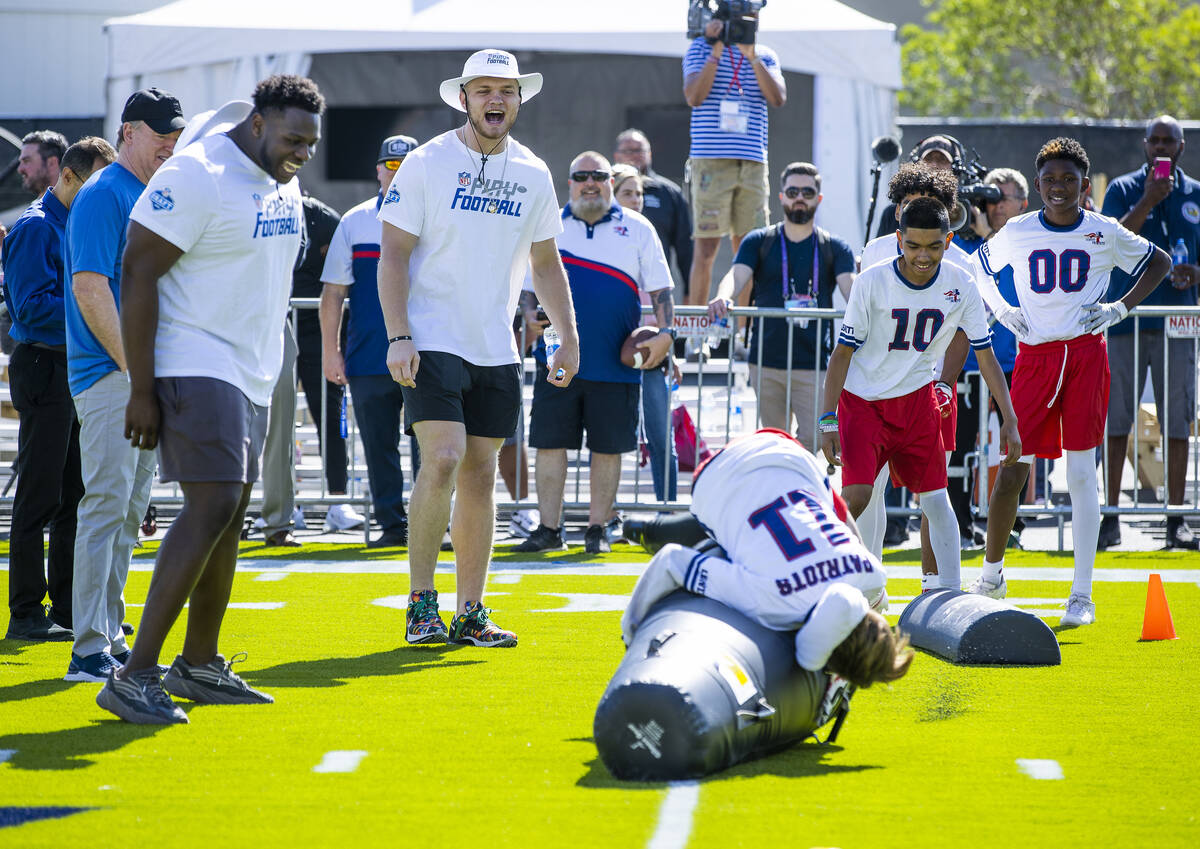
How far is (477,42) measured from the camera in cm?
1346

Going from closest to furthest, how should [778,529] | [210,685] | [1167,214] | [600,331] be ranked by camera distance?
[778,529] → [210,685] → [600,331] → [1167,214]

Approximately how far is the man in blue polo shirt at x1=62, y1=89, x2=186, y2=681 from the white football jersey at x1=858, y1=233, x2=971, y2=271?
10.5 ft

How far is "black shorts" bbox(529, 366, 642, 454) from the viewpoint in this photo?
9336 mm

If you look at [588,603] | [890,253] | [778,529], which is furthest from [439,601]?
[778,529]

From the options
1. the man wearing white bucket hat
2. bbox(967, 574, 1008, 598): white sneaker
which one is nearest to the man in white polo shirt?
the man wearing white bucket hat

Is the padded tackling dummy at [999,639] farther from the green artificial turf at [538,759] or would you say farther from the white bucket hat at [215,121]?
the white bucket hat at [215,121]

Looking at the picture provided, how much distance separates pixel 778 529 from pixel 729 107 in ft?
25.5

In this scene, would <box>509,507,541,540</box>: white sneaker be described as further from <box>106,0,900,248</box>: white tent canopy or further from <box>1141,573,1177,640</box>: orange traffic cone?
<box>106,0,900,248</box>: white tent canopy

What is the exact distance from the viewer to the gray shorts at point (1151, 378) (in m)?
9.77

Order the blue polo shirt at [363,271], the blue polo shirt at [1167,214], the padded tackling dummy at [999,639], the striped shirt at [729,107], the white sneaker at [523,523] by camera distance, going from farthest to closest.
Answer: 1. the striped shirt at [729,107]
2. the blue polo shirt at [1167,214]
3. the white sneaker at [523,523]
4. the blue polo shirt at [363,271]
5. the padded tackling dummy at [999,639]

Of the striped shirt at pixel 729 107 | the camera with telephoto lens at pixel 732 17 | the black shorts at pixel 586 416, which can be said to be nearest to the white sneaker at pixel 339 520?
the black shorts at pixel 586 416

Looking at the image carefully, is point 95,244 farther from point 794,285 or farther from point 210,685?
point 794,285

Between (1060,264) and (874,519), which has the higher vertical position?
(1060,264)

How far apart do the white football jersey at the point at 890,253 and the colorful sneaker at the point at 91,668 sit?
358 cm
